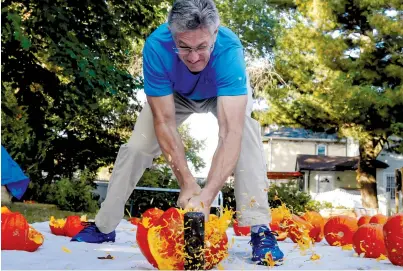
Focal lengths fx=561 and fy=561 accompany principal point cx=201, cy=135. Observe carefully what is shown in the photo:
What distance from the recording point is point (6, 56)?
25.8 ft

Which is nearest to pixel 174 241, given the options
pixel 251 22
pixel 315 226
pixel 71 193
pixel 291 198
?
pixel 315 226

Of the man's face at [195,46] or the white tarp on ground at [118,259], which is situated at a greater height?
the man's face at [195,46]

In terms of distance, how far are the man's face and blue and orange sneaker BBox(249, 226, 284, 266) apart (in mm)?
915

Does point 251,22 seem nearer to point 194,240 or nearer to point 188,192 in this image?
point 188,192

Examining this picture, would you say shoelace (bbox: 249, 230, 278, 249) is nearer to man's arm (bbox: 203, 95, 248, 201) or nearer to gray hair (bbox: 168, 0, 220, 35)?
man's arm (bbox: 203, 95, 248, 201)

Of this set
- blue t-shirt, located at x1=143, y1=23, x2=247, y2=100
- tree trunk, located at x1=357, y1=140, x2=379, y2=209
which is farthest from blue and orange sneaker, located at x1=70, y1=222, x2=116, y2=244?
tree trunk, located at x1=357, y1=140, x2=379, y2=209

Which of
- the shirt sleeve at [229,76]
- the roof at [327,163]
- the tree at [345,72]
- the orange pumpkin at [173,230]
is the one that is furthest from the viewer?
the roof at [327,163]

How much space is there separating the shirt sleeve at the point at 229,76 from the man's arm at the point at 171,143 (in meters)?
0.26

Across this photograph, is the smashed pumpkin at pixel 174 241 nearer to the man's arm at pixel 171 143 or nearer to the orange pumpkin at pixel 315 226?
the man's arm at pixel 171 143

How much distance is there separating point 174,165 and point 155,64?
0.51 metres

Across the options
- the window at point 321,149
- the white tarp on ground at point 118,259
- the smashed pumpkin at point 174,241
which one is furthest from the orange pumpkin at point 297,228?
the window at point 321,149

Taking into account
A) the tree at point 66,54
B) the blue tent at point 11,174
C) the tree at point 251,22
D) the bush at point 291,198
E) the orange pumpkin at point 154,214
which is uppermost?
the tree at point 251,22

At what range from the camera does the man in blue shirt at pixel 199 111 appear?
229cm

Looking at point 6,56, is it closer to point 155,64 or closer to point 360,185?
point 155,64
